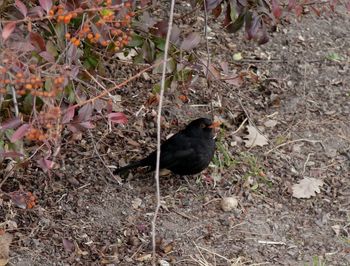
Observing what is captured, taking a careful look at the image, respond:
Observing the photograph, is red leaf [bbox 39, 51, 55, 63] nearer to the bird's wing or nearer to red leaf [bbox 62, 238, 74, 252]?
red leaf [bbox 62, 238, 74, 252]

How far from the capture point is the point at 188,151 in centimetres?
445

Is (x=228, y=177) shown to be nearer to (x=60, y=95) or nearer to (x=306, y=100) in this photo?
(x=306, y=100)

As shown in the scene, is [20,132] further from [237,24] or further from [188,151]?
[188,151]

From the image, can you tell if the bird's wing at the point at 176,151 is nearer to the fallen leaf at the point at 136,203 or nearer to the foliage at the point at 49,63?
the fallen leaf at the point at 136,203

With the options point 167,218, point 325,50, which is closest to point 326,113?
point 325,50

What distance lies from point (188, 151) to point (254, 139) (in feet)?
2.10

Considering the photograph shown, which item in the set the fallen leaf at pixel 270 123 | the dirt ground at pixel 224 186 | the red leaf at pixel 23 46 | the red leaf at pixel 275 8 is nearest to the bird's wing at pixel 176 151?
the dirt ground at pixel 224 186

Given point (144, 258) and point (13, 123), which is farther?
point (144, 258)

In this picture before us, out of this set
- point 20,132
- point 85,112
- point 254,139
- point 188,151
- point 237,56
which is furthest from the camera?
point 237,56

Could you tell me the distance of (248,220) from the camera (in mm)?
4262

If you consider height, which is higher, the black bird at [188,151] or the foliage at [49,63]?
the foliage at [49,63]

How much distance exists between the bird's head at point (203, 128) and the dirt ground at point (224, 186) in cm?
25

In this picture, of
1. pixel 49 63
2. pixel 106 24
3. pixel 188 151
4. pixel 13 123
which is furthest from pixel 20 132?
pixel 188 151

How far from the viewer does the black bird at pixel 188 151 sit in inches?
173
